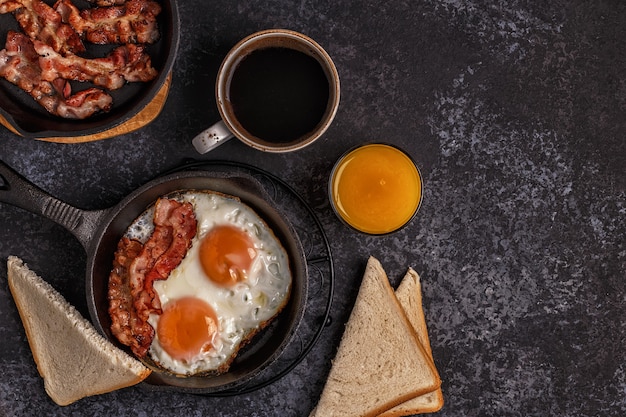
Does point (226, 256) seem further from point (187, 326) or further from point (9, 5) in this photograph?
point (9, 5)

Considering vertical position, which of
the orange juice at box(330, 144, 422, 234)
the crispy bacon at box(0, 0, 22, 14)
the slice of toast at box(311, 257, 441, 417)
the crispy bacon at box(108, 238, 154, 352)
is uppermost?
the crispy bacon at box(0, 0, 22, 14)

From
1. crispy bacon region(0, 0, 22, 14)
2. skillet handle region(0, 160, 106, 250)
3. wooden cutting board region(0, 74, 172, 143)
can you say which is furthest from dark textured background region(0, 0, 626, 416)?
crispy bacon region(0, 0, 22, 14)

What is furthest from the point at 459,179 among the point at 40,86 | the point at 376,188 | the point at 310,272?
the point at 40,86

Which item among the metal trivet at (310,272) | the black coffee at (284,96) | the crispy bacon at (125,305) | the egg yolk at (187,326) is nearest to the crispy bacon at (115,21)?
the black coffee at (284,96)

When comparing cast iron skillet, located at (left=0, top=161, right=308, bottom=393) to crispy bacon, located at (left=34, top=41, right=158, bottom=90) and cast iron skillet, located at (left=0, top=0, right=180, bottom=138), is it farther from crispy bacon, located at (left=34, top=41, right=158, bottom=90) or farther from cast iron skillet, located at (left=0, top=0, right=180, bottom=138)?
crispy bacon, located at (left=34, top=41, right=158, bottom=90)

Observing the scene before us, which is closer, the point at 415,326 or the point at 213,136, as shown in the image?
the point at 213,136

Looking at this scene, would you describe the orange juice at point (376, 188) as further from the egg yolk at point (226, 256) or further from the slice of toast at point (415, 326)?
the egg yolk at point (226, 256)
